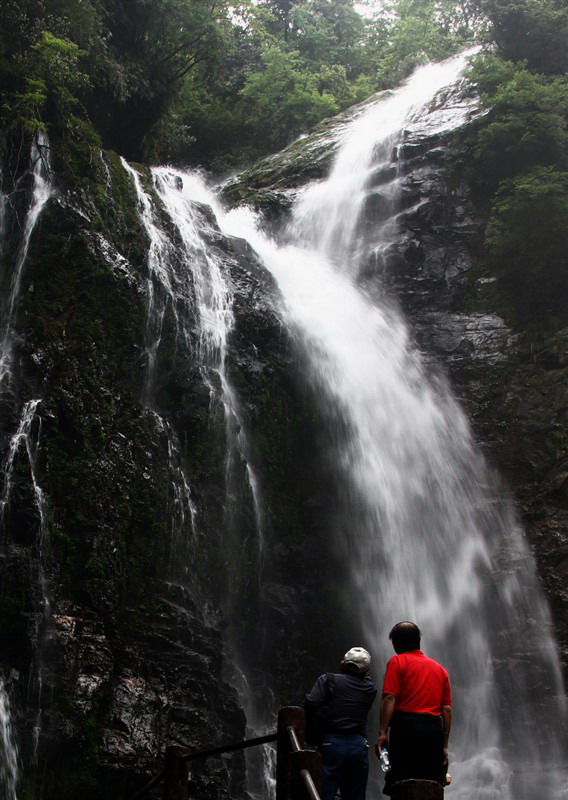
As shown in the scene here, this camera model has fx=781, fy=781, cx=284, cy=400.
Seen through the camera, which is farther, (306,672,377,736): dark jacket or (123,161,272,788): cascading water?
(123,161,272,788): cascading water

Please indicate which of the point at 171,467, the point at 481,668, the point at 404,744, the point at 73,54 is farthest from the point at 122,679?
the point at 73,54

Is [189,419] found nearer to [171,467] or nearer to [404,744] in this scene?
[171,467]

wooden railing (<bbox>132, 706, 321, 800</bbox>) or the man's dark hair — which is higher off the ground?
the man's dark hair

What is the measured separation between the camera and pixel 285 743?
4.35 metres

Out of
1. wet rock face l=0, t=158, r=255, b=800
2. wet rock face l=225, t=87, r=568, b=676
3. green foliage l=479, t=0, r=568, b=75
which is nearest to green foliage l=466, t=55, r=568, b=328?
wet rock face l=225, t=87, r=568, b=676

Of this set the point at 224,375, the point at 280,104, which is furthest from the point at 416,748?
the point at 280,104

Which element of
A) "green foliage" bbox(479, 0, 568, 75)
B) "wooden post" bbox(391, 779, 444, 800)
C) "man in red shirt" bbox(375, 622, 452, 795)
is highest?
"green foliage" bbox(479, 0, 568, 75)

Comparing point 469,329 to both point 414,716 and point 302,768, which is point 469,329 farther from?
point 302,768

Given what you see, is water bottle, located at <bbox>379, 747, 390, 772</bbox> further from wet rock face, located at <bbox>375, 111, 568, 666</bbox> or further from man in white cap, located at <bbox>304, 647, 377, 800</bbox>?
wet rock face, located at <bbox>375, 111, 568, 666</bbox>

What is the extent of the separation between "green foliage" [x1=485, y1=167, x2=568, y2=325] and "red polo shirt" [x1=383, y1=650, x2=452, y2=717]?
1290 cm

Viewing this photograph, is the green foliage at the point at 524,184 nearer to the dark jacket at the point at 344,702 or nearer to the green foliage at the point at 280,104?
the green foliage at the point at 280,104

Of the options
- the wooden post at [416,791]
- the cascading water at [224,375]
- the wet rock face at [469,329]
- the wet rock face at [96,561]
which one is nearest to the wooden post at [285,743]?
the wooden post at [416,791]

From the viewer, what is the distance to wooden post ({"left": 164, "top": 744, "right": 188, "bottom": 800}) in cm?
474

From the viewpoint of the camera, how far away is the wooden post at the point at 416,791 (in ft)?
9.60
